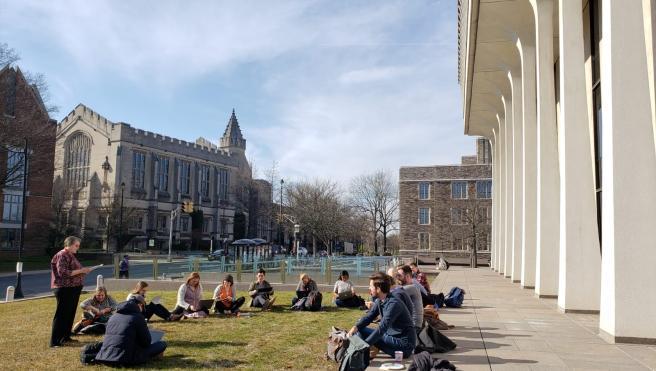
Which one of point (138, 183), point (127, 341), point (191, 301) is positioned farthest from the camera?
point (138, 183)

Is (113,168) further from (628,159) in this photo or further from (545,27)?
(628,159)

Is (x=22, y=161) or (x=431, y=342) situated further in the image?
(x=22, y=161)

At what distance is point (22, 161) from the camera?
4188cm

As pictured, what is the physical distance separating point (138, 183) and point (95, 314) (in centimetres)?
Result: 7034

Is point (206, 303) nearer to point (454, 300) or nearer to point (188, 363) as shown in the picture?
point (188, 363)

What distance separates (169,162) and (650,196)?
7986 centimetres

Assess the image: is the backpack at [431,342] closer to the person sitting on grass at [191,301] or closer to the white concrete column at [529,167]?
the person sitting on grass at [191,301]

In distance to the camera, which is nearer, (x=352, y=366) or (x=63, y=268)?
(x=352, y=366)

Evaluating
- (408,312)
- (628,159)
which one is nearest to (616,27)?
(628,159)

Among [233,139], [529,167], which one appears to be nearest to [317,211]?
[529,167]

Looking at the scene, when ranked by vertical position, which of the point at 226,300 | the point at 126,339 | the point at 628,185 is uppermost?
the point at 628,185

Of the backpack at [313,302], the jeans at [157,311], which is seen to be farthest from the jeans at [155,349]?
the backpack at [313,302]

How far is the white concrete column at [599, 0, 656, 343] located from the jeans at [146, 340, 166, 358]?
684cm

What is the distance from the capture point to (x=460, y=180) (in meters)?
59.5
